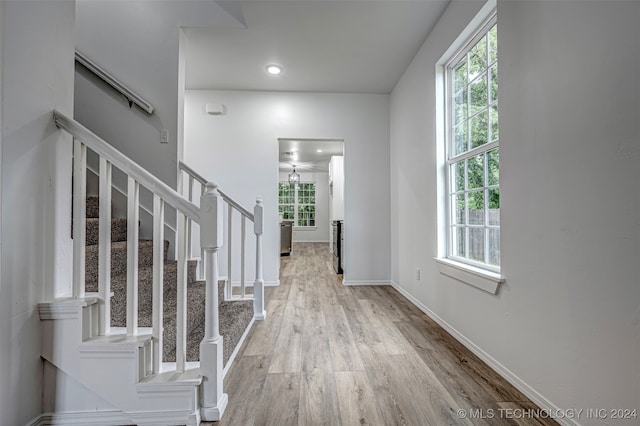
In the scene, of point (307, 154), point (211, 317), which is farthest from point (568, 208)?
point (307, 154)

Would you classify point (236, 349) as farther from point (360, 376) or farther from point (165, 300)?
point (360, 376)

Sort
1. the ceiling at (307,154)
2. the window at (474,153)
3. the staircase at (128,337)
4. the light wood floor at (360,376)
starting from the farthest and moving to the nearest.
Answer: the ceiling at (307,154), the window at (474,153), the light wood floor at (360,376), the staircase at (128,337)

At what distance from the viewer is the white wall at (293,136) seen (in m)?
3.74

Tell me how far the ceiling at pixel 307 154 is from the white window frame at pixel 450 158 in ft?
Answer: 8.07

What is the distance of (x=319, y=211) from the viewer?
966cm

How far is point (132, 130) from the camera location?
2484mm

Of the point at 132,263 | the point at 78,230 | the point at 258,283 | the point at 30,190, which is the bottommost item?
the point at 258,283

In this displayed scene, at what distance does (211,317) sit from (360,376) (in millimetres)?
919

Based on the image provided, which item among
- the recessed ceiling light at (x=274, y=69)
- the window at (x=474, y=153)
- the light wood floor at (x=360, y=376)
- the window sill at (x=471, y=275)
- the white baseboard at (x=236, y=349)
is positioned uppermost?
the recessed ceiling light at (x=274, y=69)

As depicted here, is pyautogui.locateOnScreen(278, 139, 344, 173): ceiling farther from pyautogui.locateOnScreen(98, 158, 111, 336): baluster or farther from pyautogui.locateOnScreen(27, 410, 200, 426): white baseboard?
pyautogui.locateOnScreen(27, 410, 200, 426): white baseboard

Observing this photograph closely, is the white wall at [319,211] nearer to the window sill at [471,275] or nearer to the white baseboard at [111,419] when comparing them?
the window sill at [471,275]

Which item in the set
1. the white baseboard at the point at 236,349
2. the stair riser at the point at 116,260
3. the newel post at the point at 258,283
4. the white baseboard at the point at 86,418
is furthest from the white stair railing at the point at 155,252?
the newel post at the point at 258,283

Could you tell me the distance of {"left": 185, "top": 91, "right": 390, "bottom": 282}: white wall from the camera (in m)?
3.74

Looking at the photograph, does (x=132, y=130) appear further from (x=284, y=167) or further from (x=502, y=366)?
(x=284, y=167)
